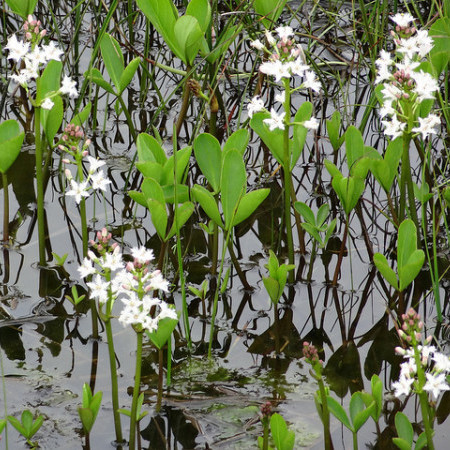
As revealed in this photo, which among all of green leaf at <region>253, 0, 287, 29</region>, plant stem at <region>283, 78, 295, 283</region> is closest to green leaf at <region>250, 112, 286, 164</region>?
plant stem at <region>283, 78, 295, 283</region>

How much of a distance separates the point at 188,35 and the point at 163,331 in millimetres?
1039

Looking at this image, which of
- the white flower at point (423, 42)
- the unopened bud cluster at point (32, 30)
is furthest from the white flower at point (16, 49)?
the white flower at point (423, 42)

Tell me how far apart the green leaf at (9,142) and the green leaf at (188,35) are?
1.93 feet

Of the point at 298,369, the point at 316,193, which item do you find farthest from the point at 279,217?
the point at 298,369

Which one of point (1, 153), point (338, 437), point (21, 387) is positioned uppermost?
point (1, 153)

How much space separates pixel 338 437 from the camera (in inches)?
77.5

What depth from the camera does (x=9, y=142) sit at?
2.48 metres

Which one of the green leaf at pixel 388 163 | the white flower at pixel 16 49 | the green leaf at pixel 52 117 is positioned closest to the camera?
the white flower at pixel 16 49

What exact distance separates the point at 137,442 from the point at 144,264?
527 millimetres

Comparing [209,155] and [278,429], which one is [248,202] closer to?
[209,155]

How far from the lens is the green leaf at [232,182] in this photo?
7.35 ft

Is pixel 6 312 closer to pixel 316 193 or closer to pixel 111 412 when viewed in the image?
pixel 111 412

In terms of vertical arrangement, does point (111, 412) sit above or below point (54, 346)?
below

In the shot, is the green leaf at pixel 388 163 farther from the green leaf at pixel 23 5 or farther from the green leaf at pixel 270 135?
the green leaf at pixel 23 5
